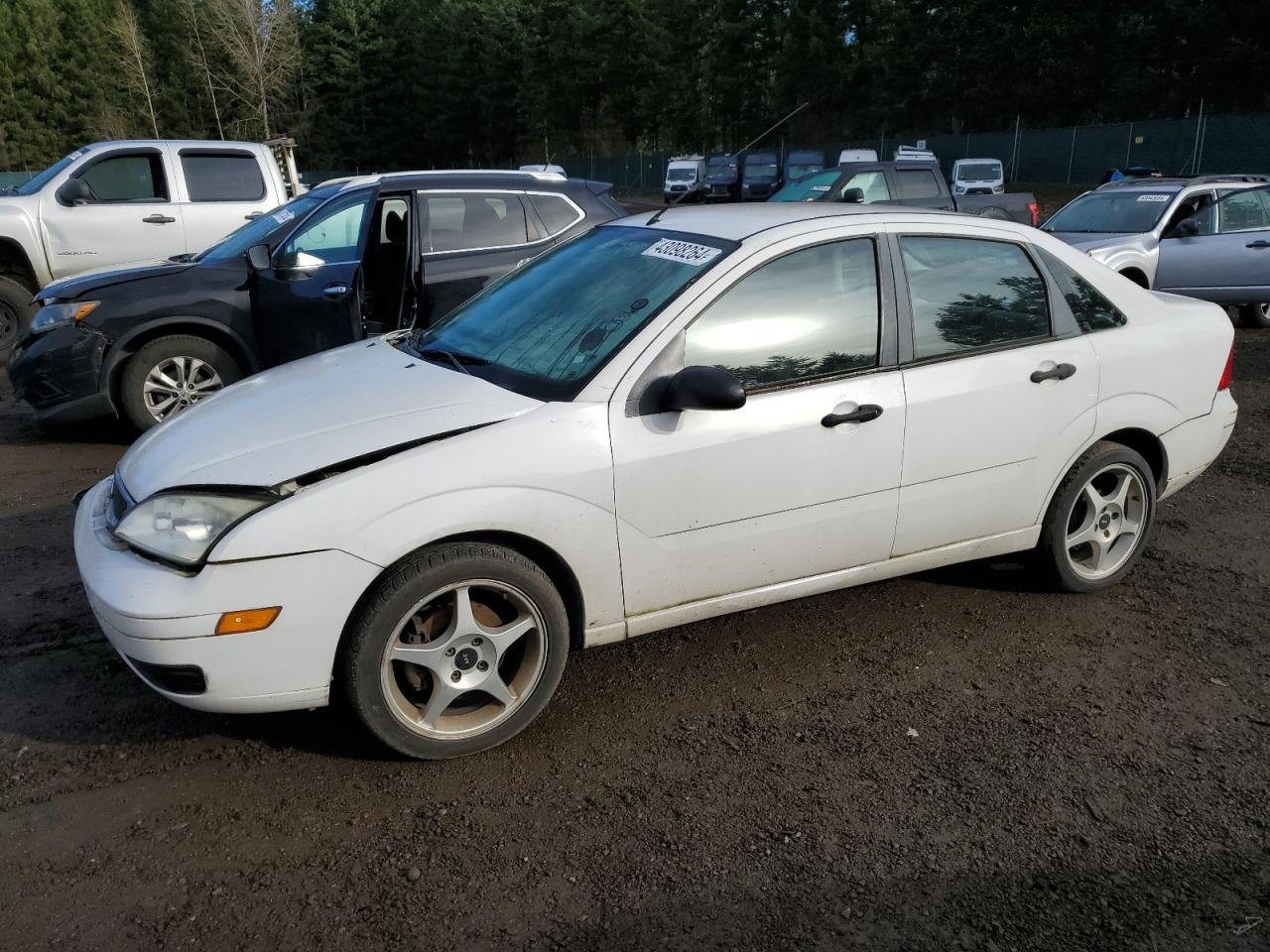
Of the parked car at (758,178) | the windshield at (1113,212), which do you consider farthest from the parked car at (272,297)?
the parked car at (758,178)

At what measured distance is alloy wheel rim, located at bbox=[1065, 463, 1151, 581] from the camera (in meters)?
4.45

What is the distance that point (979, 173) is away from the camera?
31094 mm

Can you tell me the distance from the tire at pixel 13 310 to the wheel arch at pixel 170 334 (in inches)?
170

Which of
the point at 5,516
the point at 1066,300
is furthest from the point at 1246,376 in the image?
the point at 5,516

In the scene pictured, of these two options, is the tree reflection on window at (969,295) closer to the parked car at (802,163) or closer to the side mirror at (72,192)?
the side mirror at (72,192)

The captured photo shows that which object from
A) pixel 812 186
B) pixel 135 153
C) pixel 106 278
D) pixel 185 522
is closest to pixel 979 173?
pixel 812 186

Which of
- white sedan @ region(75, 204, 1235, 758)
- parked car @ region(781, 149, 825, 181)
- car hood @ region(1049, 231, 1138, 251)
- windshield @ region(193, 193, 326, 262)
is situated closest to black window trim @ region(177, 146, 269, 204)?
windshield @ region(193, 193, 326, 262)

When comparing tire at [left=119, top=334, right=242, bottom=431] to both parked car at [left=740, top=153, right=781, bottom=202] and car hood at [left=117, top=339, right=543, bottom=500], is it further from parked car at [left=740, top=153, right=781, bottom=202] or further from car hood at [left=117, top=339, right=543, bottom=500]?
parked car at [left=740, top=153, right=781, bottom=202]

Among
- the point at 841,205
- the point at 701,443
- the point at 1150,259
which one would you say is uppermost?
the point at 841,205

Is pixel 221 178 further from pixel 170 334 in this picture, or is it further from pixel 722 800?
pixel 722 800

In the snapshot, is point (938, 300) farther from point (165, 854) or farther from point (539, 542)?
point (165, 854)

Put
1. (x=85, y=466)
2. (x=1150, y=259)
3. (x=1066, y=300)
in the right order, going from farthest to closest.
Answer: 1. (x=1150, y=259)
2. (x=85, y=466)
3. (x=1066, y=300)

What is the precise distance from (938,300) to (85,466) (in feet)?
18.3

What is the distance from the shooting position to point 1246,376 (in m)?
9.24
